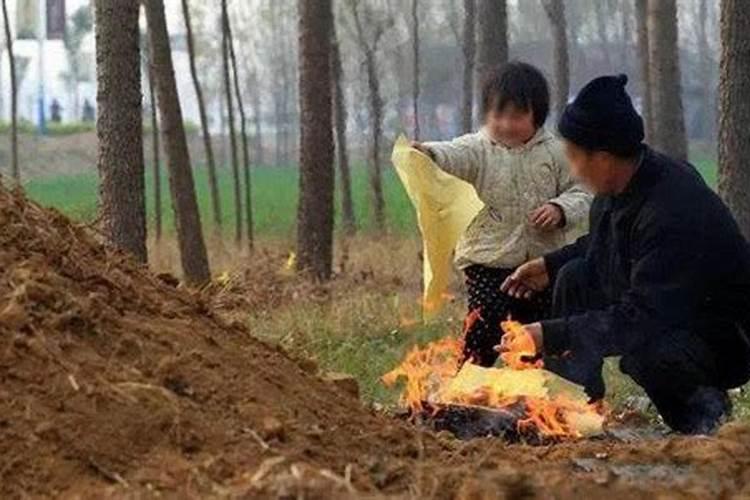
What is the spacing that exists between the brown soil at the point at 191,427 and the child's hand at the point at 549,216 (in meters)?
1.70

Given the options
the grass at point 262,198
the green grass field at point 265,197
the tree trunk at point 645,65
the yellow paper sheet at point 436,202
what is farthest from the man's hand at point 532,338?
the tree trunk at point 645,65

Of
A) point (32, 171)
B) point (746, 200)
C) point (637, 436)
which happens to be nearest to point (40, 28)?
point (32, 171)

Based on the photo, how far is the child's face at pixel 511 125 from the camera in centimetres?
675

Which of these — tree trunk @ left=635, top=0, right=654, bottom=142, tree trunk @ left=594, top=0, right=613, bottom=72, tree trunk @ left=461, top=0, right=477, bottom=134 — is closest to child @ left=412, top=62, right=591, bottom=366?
tree trunk @ left=635, top=0, right=654, bottom=142

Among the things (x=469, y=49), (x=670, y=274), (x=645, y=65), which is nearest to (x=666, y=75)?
(x=645, y=65)

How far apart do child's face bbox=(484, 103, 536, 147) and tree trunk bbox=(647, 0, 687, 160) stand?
8.48 meters

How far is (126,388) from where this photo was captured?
412 cm

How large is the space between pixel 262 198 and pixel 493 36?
2553cm

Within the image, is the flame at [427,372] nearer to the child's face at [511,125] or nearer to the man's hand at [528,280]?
the man's hand at [528,280]

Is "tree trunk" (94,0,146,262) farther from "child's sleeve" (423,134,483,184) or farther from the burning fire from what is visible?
the burning fire

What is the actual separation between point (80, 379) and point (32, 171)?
5369 centimetres

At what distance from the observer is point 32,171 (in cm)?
5650

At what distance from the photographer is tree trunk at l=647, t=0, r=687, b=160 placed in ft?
49.9

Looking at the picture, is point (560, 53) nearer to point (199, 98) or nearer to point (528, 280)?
point (199, 98)
